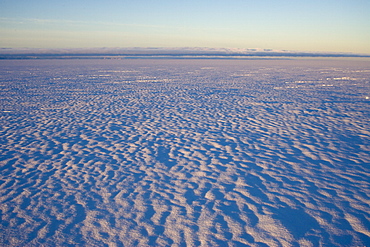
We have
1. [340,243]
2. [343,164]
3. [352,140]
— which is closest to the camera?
[340,243]

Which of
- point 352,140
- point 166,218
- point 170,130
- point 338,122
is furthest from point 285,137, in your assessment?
point 166,218

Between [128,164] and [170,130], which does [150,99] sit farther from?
[128,164]

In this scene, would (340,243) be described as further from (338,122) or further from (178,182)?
(338,122)

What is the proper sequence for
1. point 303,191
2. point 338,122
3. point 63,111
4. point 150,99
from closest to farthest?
point 303,191 → point 338,122 → point 63,111 → point 150,99

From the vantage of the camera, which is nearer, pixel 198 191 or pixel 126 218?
pixel 126 218

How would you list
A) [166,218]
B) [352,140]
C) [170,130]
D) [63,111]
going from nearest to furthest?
1. [166,218]
2. [352,140]
3. [170,130]
4. [63,111]

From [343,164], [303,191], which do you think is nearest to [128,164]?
[303,191]
